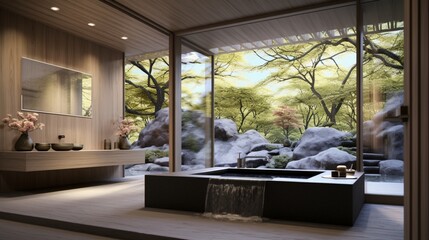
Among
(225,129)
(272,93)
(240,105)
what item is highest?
(272,93)

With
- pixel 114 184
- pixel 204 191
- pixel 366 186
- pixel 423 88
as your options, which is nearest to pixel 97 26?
pixel 114 184

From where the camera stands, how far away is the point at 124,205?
376cm

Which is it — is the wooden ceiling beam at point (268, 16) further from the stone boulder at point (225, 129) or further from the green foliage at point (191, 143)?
the stone boulder at point (225, 129)

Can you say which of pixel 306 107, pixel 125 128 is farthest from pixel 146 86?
pixel 125 128

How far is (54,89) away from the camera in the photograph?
5.37 meters

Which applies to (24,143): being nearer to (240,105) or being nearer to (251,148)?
(251,148)

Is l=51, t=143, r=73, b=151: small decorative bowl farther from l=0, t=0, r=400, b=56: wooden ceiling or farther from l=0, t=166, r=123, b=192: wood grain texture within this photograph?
l=0, t=0, r=400, b=56: wooden ceiling

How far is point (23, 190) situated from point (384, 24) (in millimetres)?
5439

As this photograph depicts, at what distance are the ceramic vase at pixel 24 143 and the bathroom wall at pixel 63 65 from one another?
202 millimetres

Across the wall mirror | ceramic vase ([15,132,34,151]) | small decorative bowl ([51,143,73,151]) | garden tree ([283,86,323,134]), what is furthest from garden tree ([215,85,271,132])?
ceramic vase ([15,132,34,151])

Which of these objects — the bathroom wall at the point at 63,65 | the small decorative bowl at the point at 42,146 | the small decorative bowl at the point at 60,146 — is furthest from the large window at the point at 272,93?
the small decorative bowl at the point at 42,146

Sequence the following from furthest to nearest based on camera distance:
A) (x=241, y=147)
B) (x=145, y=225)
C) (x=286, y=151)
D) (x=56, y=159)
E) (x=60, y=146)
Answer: (x=241, y=147) < (x=286, y=151) < (x=60, y=146) < (x=56, y=159) < (x=145, y=225)

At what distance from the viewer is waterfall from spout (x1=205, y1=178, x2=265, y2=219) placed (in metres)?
3.10

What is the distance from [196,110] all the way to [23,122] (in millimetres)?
2694
